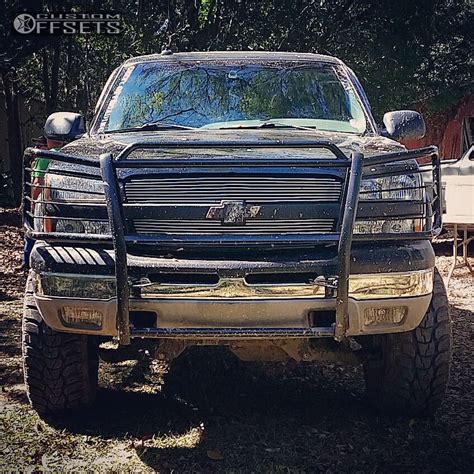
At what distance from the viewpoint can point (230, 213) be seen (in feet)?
11.3

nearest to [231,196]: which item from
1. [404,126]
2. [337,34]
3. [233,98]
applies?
[233,98]

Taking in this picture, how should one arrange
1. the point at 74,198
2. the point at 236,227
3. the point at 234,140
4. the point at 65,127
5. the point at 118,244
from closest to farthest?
the point at 118,244
the point at 236,227
the point at 74,198
the point at 234,140
the point at 65,127

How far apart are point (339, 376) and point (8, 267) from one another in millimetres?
5201

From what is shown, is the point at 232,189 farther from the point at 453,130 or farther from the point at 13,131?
the point at 453,130

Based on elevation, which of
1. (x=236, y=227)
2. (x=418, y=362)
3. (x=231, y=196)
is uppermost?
(x=231, y=196)

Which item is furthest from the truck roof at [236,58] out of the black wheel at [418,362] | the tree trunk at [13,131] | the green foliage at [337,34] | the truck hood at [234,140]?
the tree trunk at [13,131]

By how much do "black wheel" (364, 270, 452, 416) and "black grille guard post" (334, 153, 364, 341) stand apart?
2.18 ft

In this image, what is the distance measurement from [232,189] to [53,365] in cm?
130

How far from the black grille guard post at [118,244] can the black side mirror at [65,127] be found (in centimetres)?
131

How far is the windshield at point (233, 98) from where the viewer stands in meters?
4.68

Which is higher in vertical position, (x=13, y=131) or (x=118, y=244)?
(x=118, y=244)

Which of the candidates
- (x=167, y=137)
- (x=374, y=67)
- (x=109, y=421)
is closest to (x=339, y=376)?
(x=109, y=421)

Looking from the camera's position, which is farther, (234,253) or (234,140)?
(234,140)

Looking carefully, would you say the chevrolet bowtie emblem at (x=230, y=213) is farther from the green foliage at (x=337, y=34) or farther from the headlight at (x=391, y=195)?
the green foliage at (x=337, y=34)
